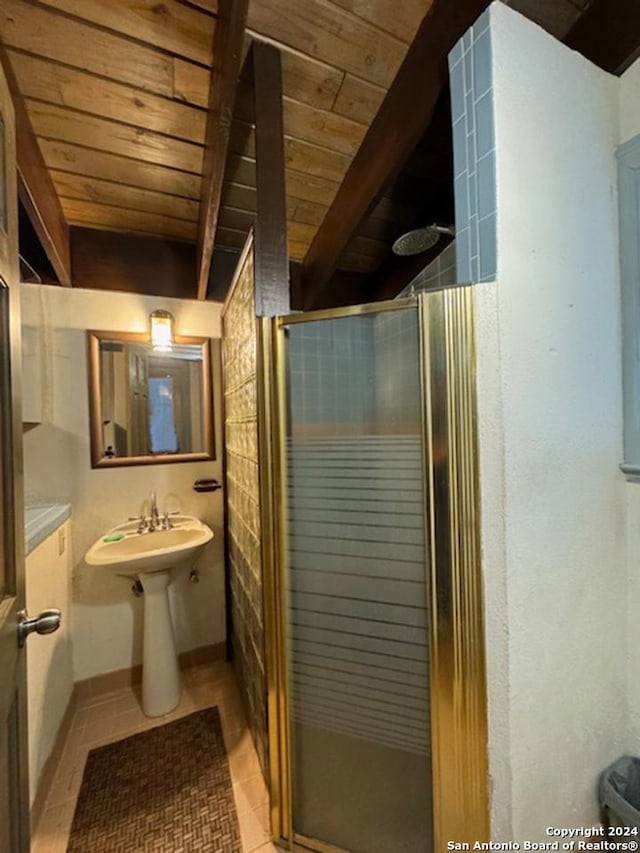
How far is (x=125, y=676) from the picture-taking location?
5.99ft

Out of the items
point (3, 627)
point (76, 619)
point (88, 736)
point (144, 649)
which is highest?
point (3, 627)

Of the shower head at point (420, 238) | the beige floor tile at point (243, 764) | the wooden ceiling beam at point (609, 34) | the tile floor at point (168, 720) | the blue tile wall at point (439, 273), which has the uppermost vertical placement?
the wooden ceiling beam at point (609, 34)

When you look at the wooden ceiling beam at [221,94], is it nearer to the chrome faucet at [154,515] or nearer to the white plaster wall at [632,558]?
the white plaster wall at [632,558]

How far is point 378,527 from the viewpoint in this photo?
Result: 1031 millimetres

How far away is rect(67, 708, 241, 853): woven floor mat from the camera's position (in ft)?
3.78

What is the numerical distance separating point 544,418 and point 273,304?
0.84 m

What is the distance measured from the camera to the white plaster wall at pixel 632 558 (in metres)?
1.05

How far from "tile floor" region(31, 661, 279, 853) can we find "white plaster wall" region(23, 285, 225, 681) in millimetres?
174

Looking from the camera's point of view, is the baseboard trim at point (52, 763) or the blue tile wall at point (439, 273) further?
the blue tile wall at point (439, 273)

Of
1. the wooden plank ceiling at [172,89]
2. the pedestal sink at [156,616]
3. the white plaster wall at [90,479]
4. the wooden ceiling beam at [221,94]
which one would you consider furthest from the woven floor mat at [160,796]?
the wooden plank ceiling at [172,89]

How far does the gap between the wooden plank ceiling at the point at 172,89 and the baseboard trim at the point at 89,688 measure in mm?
2260

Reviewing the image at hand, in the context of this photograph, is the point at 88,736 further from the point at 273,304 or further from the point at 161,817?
the point at 273,304

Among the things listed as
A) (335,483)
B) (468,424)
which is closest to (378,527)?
(335,483)

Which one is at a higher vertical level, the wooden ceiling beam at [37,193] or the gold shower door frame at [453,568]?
the wooden ceiling beam at [37,193]
